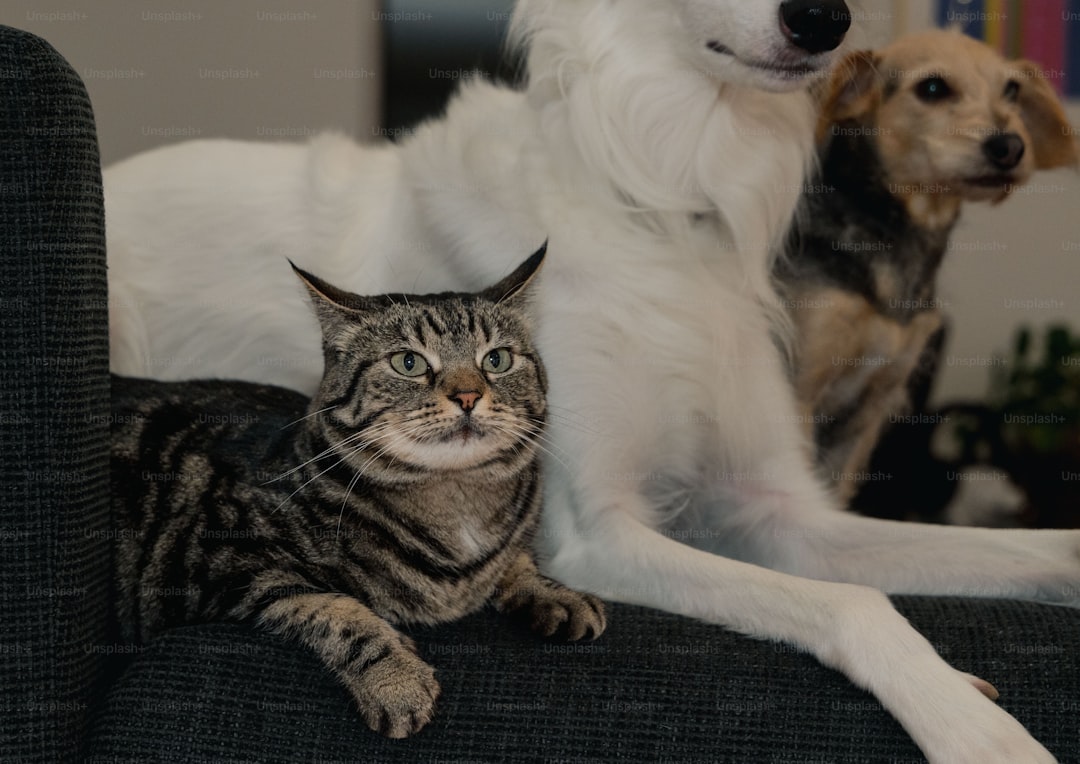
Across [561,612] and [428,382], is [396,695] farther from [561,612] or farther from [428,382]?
[428,382]

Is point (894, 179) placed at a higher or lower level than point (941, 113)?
lower

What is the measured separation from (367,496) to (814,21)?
78cm

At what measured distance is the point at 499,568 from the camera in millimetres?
1174

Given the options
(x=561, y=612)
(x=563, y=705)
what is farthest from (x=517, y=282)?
(x=563, y=705)

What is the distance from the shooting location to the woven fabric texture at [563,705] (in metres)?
0.90

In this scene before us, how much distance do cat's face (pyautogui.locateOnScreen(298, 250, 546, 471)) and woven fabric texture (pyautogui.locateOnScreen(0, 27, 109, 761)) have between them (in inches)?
10.2

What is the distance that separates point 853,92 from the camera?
65.4 inches

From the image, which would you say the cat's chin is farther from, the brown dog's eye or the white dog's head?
the brown dog's eye

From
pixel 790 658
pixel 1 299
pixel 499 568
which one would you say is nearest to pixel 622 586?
pixel 499 568

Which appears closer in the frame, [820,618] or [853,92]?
[820,618]


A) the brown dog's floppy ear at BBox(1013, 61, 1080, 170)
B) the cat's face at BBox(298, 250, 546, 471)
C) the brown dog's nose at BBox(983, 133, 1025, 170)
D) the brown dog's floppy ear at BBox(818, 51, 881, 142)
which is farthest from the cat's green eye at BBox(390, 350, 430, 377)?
the brown dog's floppy ear at BBox(1013, 61, 1080, 170)

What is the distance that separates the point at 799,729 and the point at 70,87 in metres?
0.89

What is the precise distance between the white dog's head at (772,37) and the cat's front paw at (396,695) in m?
0.85

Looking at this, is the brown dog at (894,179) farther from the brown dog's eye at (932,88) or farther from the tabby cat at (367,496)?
the tabby cat at (367,496)
